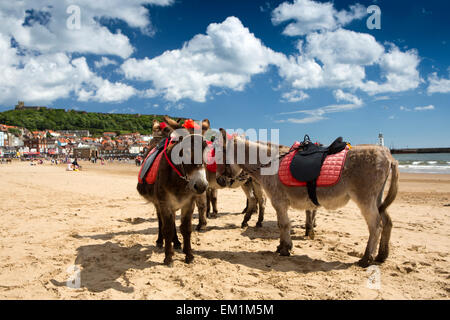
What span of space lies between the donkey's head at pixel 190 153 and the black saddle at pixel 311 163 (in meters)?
2.04

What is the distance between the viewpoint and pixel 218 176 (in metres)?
6.37

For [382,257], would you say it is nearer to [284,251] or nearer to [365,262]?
[365,262]

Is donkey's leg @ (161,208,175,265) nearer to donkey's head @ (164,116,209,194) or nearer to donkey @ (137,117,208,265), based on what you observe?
donkey @ (137,117,208,265)

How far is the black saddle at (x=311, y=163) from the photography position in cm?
498

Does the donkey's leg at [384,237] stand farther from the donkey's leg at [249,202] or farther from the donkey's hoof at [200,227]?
the donkey's hoof at [200,227]

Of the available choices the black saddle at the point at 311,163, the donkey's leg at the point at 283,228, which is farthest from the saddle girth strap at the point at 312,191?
the donkey's leg at the point at 283,228

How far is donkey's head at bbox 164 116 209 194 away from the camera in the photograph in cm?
390

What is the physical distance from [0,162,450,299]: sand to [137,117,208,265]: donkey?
753mm

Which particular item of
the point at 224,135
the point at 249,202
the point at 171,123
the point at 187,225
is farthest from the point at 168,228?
the point at 249,202

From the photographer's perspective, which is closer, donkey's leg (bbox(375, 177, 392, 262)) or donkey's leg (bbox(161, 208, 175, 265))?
donkey's leg (bbox(161, 208, 175, 265))

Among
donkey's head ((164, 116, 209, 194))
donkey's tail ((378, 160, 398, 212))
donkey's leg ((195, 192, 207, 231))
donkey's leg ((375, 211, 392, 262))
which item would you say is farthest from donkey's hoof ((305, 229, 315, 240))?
donkey's head ((164, 116, 209, 194))
